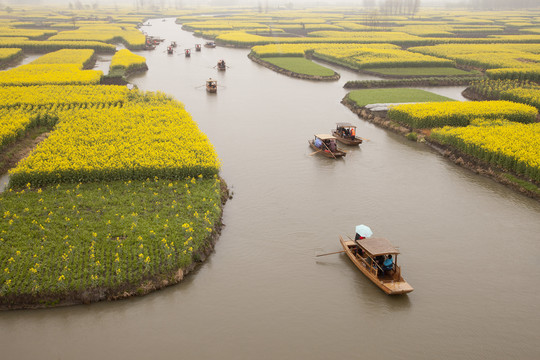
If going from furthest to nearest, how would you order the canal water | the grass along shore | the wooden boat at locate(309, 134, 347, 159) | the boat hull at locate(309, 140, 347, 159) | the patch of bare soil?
1. the wooden boat at locate(309, 134, 347, 159)
2. the boat hull at locate(309, 140, 347, 159)
3. the patch of bare soil
4. the grass along shore
5. the canal water

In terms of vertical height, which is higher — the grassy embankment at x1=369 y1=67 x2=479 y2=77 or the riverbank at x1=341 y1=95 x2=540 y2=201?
the grassy embankment at x1=369 y1=67 x2=479 y2=77

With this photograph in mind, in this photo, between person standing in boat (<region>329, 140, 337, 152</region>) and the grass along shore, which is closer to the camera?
the grass along shore

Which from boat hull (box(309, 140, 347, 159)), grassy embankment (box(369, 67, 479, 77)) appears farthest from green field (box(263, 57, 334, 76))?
boat hull (box(309, 140, 347, 159))

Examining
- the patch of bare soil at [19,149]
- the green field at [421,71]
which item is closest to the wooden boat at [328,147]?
the patch of bare soil at [19,149]

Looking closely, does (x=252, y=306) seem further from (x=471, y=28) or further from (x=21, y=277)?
(x=471, y=28)

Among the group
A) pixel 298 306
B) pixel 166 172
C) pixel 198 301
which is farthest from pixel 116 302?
pixel 166 172

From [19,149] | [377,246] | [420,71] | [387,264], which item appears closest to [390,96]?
[420,71]

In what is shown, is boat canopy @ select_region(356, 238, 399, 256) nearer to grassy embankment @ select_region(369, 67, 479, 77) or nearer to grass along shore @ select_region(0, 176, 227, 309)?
grass along shore @ select_region(0, 176, 227, 309)
